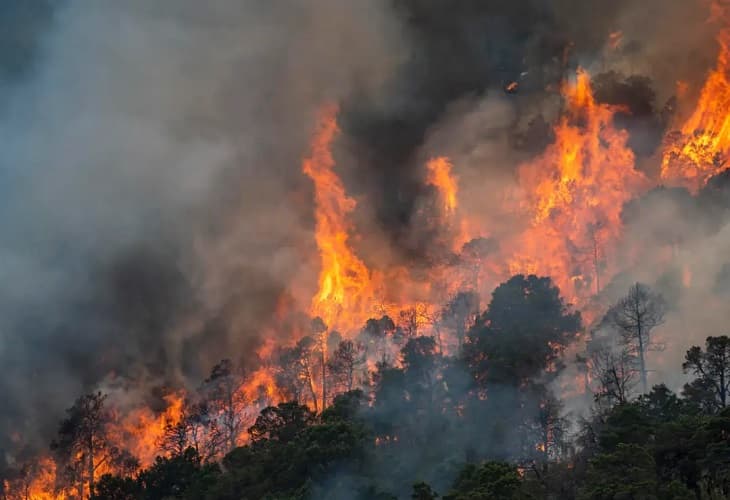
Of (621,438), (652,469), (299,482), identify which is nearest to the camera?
(652,469)

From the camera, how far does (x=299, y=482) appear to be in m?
40.3

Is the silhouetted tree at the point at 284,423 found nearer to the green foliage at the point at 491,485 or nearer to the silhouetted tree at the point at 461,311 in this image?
the green foliage at the point at 491,485

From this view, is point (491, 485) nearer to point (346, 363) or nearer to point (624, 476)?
point (624, 476)

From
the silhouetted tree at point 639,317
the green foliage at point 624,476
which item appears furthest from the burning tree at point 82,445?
the green foliage at point 624,476

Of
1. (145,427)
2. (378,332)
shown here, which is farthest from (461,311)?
(145,427)

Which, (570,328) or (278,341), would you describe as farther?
(278,341)

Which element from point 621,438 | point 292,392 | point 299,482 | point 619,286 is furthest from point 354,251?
point 621,438

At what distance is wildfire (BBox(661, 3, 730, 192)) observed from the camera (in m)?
70.6

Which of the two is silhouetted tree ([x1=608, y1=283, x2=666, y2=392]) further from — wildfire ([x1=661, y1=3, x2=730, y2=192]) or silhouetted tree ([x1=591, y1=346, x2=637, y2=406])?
wildfire ([x1=661, y1=3, x2=730, y2=192])

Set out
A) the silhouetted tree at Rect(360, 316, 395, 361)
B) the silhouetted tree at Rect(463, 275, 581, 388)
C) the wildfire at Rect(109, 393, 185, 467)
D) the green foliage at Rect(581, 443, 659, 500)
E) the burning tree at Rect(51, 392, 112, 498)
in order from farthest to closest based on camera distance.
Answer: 1. the wildfire at Rect(109, 393, 185, 467)
2. the silhouetted tree at Rect(360, 316, 395, 361)
3. the burning tree at Rect(51, 392, 112, 498)
4. the silhouetted tree at Rect(463, 275, 581, 388)
5. the green foliage at Rect(581, 443, 659, 500)

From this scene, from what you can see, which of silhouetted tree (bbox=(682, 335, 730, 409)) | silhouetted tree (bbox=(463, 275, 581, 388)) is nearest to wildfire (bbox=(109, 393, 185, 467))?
silhouetted tree (bbox=(463, 275, 581, 388))

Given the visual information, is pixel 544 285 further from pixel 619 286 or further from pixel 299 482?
pixel 299 482

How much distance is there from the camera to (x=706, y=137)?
7156 cm

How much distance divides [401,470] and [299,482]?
6.89 metres
